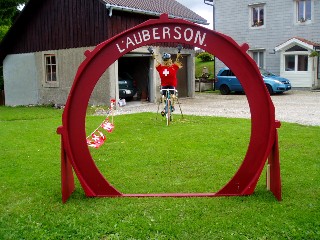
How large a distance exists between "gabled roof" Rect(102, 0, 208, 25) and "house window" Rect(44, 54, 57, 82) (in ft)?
16.1

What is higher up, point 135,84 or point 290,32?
point 290,32

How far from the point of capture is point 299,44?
2722cm

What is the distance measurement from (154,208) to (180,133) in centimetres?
598

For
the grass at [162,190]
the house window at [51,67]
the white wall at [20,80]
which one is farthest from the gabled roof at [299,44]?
the grass at [162,190]

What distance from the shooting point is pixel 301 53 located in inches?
1080

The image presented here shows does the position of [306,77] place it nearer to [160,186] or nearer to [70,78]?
[70,78]

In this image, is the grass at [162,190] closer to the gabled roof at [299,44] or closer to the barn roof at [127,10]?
the barn roof at [127,10]

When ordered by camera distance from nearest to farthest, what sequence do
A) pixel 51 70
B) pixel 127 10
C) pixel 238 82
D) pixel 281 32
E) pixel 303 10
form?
pixel 127 10 → pixel 51 70 → pixel 238 82 → pixel 303 10 → pixel 281 32

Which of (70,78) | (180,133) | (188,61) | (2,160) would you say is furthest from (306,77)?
(2,160)

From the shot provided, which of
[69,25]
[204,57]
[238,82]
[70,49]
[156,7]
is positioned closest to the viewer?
[69,25]

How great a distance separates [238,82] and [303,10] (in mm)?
6281

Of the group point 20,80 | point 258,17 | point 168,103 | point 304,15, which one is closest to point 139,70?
point 20,80

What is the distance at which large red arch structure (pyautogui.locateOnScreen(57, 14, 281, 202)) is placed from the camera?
19.4 feet

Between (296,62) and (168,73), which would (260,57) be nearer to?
(296,62)
